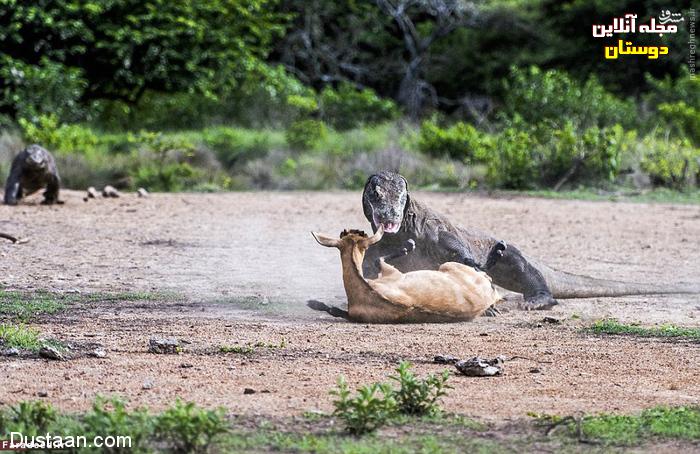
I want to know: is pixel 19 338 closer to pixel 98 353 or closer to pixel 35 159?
pixel 98 353

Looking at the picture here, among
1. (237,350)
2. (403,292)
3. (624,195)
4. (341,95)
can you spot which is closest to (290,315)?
(403,292)

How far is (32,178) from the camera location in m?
15.5

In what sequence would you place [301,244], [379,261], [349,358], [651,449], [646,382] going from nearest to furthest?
1. [651,449]
2. [646,382]
3. [349,358]
4. [379,261]
5. [301,244]

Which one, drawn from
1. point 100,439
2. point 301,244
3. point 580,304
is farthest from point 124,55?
point 100,439

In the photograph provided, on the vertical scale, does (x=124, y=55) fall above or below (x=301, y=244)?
A: above

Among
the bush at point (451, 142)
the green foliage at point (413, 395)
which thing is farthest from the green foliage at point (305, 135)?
the green foliage at point (413, 395)

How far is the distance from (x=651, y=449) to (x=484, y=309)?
10.6ft

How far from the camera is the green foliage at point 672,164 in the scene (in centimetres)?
1792

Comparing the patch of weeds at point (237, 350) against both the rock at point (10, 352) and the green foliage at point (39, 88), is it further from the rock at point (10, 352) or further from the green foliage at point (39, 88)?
the green foliage at point (39, 88)


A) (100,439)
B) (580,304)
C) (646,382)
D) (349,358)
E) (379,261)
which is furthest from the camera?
(580,304)

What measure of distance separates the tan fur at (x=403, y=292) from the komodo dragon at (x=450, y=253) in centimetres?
50

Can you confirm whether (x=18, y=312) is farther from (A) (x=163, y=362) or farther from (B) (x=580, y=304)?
(B) (x=580, y=304)

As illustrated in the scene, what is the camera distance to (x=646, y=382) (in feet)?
19.7

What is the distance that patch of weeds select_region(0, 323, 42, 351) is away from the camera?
637 cm
